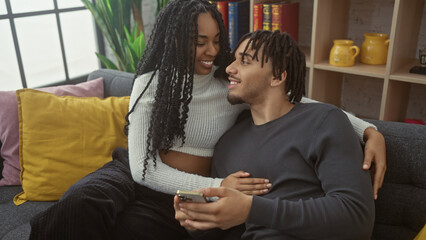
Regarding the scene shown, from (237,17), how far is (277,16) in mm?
278

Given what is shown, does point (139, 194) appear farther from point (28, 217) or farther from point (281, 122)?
point (281, 122)

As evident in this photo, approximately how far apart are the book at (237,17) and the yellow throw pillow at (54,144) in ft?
3.81

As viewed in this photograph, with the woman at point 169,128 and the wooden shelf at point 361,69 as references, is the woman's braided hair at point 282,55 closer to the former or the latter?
the woman at point 169,128

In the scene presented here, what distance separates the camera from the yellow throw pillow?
5.06ft

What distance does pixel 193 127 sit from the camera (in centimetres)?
135

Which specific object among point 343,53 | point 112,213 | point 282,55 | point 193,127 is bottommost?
point 112,213

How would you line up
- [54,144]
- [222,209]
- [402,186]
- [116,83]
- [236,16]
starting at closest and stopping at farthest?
[222,209]
[402,186]
[54,144]
[116,83]
[236,16]

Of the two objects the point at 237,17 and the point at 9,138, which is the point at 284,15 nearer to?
the point at 237,17

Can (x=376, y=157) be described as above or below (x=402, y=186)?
above

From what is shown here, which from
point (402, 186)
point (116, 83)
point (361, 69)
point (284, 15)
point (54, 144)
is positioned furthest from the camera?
point (284, 15)

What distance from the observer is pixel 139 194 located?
4.55 ft

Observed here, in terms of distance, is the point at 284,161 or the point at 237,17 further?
the point at 237,17

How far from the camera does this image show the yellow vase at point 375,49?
2043 millimetres

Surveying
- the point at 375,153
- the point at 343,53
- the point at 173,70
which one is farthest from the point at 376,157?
the point at 343,53
